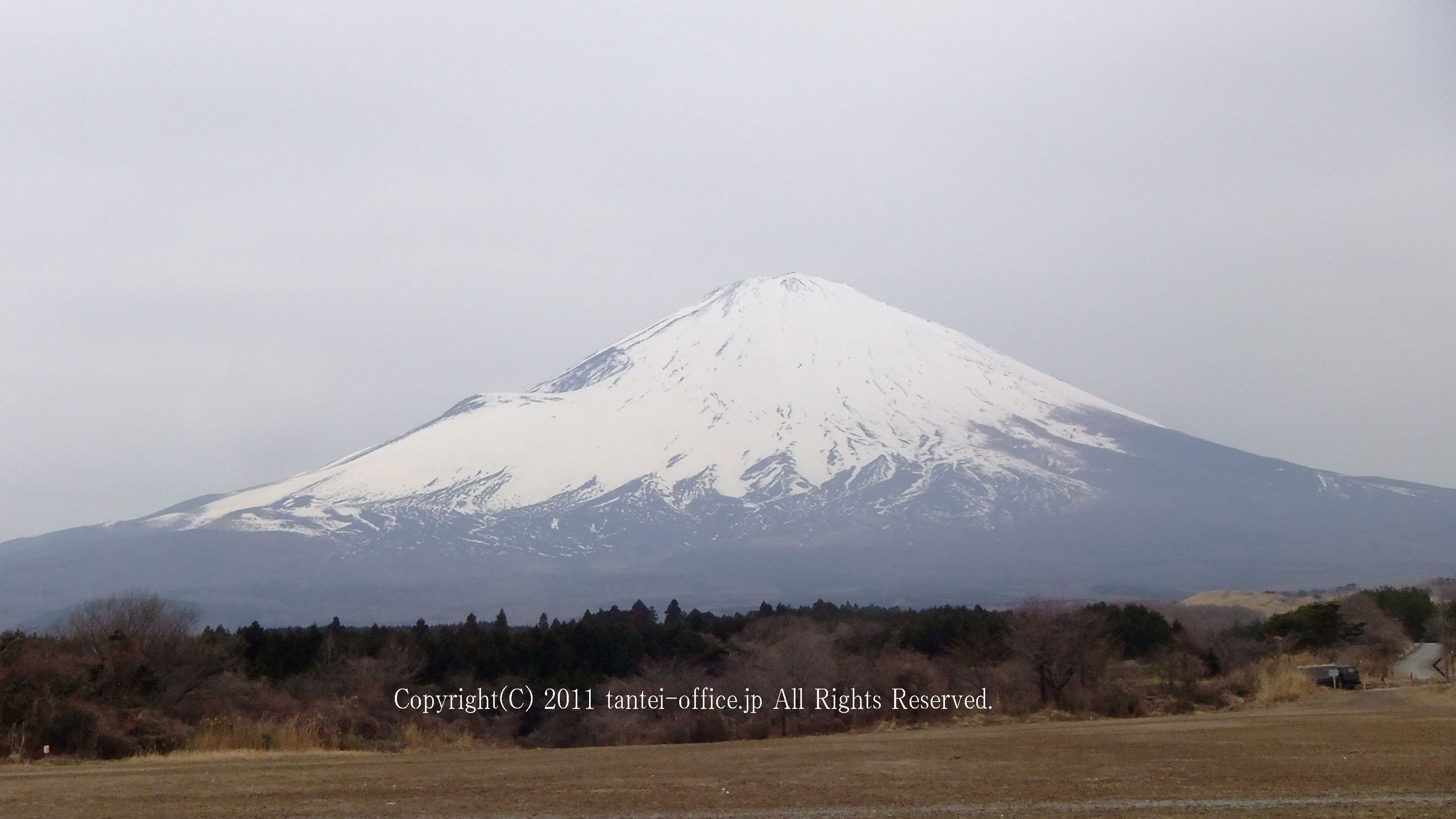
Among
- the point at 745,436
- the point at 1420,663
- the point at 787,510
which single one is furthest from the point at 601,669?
the point at 745,436

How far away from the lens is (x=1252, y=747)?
17.8m

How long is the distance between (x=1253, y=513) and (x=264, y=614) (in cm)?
11687

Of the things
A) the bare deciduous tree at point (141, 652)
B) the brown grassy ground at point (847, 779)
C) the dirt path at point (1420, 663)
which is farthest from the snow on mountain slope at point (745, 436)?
Answer: the brown grassy ground at point (847, 779)

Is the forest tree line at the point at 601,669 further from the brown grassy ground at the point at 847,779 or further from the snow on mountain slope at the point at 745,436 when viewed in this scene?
the snow on mountain slope at the point at 745,436

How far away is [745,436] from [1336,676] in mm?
141936

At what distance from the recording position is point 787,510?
160625mm

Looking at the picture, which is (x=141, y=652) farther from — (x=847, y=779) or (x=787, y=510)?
(x=787, y=510)

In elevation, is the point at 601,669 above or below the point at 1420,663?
above

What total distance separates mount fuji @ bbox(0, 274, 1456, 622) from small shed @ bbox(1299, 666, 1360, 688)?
83525 millimetres

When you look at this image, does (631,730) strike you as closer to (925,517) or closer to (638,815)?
(638,815)

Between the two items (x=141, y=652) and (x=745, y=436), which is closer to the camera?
(x=141, y=652)

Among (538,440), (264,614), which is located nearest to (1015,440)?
(538,440)

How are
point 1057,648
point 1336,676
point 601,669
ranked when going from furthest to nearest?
1. point 601,669
2. point 1057,648
3. point 1336,676

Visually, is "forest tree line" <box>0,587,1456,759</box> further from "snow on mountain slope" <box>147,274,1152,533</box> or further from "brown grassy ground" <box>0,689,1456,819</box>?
"snow on mountain slope" <box>147,274,1152,533</box>
